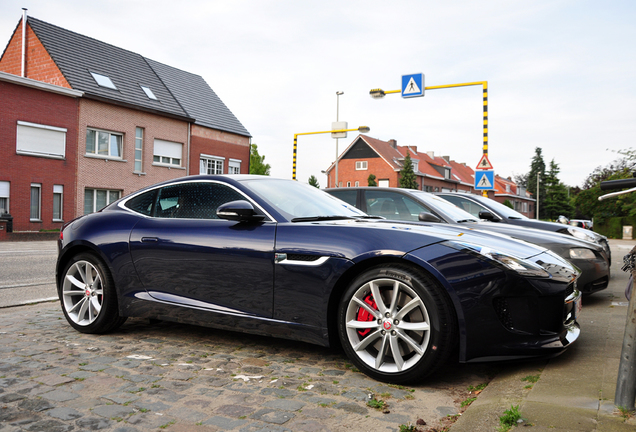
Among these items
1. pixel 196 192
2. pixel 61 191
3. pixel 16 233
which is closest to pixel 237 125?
pixel 61 191

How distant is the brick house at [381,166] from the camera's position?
188 feet

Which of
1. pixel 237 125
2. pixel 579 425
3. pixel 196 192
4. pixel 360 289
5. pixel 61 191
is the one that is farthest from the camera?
pixel 237 125

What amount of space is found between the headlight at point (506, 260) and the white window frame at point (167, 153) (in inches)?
1090

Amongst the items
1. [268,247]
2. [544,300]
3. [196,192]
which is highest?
[196,192]

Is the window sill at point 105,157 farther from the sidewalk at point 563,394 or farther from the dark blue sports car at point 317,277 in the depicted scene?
the sidewalk at point 563,394

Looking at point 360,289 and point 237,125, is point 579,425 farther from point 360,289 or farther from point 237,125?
point 237,125

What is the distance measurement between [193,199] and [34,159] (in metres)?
21.6

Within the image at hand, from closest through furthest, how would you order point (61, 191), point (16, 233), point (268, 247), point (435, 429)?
point (435, 429)
point (268, 247)
point (16, 233)
point (61, 191)

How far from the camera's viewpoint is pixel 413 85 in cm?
1659

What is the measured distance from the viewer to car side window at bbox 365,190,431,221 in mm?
6586

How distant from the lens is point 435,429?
8.38ft

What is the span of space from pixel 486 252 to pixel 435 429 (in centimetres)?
113

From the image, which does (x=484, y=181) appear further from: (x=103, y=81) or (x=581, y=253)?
(x=103, y=81)

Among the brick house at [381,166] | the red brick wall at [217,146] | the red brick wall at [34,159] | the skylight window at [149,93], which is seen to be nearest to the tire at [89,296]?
the red brick wall at [34,159]
